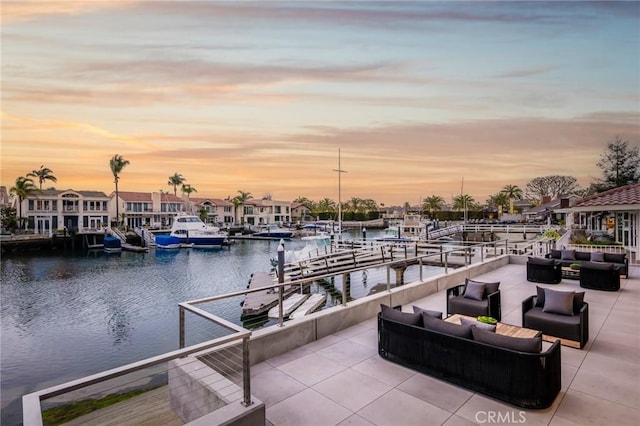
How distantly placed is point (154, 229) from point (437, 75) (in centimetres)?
5133

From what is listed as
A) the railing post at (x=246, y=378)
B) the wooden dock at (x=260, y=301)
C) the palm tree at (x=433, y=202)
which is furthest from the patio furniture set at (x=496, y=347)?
the palm tree at (x=433, y=202)

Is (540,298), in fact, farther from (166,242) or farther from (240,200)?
(240,200)

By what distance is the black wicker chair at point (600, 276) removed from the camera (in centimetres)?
898

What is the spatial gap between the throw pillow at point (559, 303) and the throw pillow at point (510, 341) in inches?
95.2

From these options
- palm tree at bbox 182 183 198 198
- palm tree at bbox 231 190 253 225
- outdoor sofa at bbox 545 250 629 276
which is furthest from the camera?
palm tree at bbox 231 190 253 225

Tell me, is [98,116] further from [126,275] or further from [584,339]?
[584,339]

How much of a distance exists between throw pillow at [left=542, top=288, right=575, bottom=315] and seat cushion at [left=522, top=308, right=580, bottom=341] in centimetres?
9

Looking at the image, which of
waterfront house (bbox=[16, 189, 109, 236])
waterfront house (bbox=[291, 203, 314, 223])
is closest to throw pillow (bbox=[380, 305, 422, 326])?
waterfront house (bbox=[16, 189, 109, 236])

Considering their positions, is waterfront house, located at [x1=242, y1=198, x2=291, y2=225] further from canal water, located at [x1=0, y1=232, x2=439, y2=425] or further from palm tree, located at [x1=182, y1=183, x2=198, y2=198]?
canal water, located at [x1=0, y1=232, x2=439, y2=425]

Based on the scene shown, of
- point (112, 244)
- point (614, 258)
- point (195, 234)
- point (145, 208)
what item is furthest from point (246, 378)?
point (145, 208)

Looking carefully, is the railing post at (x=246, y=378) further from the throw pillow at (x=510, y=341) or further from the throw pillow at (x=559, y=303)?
the throw pillow at (x=559, y=303)

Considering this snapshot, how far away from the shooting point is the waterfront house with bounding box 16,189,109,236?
48.7 meters

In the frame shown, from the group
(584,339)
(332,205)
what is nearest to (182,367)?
(584,339)

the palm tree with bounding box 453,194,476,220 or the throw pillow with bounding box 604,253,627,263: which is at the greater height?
the palm tree with bounding box 453,194,476,220
